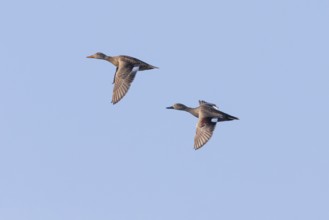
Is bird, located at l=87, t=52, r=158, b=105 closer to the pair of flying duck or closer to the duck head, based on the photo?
the pair of flying duck

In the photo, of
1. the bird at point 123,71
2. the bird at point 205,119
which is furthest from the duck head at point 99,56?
the bird at point 205,119

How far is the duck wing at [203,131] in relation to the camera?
176 feet

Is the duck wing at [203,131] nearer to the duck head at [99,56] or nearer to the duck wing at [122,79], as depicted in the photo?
the duck wing at [122,79]

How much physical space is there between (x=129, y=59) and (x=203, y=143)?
749 cm

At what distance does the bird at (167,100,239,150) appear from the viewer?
176 ft

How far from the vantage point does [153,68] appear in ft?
191

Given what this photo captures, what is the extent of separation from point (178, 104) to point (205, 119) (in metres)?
4.71

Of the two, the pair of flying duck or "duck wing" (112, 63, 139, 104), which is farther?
"duck wing" (112, 63, 139, 104)

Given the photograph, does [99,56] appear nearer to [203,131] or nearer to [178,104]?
[178,104]

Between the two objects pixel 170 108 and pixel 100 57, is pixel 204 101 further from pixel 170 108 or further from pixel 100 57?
pixel 100 57

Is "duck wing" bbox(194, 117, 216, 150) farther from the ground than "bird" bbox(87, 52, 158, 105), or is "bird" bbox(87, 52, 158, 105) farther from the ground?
"bird" bbox(87, 52, 158, 105)

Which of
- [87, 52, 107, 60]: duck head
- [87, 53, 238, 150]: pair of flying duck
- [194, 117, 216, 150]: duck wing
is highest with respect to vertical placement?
[87, 52, 107, 60]: duck head

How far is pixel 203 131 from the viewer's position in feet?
178

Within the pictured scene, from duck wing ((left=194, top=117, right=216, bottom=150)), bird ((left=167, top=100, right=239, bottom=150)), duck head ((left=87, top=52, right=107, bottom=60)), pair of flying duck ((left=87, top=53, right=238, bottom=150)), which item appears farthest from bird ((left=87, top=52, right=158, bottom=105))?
duck wing ((left=194, top=117, right=216, bottom=150))
